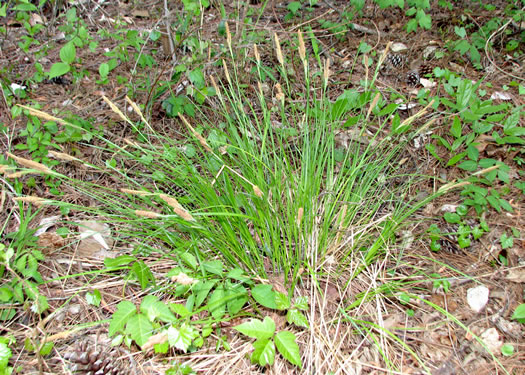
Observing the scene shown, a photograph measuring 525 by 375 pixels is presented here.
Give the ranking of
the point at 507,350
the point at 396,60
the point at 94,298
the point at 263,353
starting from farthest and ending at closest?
the point at 396,60 → the point at 94,298 → the point at 507,350 → the point at 263,353

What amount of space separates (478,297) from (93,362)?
60.3 inches

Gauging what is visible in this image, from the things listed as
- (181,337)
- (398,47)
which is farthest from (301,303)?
(398,47)

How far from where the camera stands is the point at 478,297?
5.01ft

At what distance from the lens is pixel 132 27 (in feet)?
10.0

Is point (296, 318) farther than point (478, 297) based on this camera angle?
No

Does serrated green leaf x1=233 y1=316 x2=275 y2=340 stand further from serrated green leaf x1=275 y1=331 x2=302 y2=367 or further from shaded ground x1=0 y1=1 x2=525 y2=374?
shaded ground x1=0 y1=1 x2=525 y2=374

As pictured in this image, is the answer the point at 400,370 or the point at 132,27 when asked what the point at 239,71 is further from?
the point at 400,370

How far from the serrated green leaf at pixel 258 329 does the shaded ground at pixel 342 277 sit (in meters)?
0.18

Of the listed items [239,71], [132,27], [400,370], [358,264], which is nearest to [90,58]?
[132,27]

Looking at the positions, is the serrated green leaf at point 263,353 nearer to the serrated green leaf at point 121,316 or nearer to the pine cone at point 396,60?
the serrated green leaf at point 121,316

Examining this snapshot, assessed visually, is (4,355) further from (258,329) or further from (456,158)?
(456,158)

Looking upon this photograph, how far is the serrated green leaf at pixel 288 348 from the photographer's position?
1206 mm

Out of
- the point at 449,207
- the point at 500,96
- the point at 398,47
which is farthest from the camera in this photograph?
the point at 398,47

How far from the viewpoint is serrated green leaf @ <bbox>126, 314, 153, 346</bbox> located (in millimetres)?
1263
